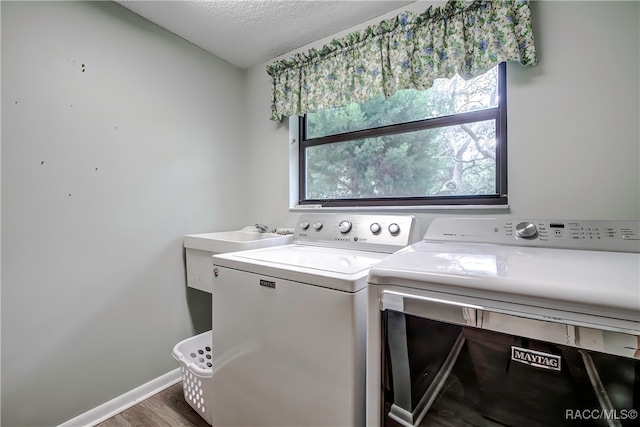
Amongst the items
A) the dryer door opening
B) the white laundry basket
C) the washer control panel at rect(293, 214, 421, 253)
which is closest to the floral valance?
the washer control panel at rect(293, 214, 421, 253)

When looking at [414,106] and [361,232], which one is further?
[414,106]

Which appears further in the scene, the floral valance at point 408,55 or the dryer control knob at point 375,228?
the dryer control knob at point 375,228

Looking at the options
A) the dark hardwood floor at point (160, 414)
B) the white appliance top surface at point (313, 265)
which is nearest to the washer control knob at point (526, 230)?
the white appliance top surface at point (313, 265)

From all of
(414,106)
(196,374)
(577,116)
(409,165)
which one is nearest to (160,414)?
(196,374)

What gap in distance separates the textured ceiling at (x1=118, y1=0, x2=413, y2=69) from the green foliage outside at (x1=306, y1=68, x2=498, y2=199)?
0.53 meters

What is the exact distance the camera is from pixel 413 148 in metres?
1.81

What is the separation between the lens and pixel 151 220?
70.9 inches

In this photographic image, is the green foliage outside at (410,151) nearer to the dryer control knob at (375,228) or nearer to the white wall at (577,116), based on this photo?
the white wall at (577,116)

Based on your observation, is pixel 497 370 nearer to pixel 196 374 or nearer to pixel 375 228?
pixel 375 228

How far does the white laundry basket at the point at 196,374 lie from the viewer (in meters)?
1.50

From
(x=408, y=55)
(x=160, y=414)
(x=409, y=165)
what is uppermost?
(x=408, y=55)

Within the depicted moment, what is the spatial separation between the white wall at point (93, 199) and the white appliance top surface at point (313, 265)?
2.82 ft

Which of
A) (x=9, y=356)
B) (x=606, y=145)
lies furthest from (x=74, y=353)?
(x=606, y=145)

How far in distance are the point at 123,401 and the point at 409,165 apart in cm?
229
